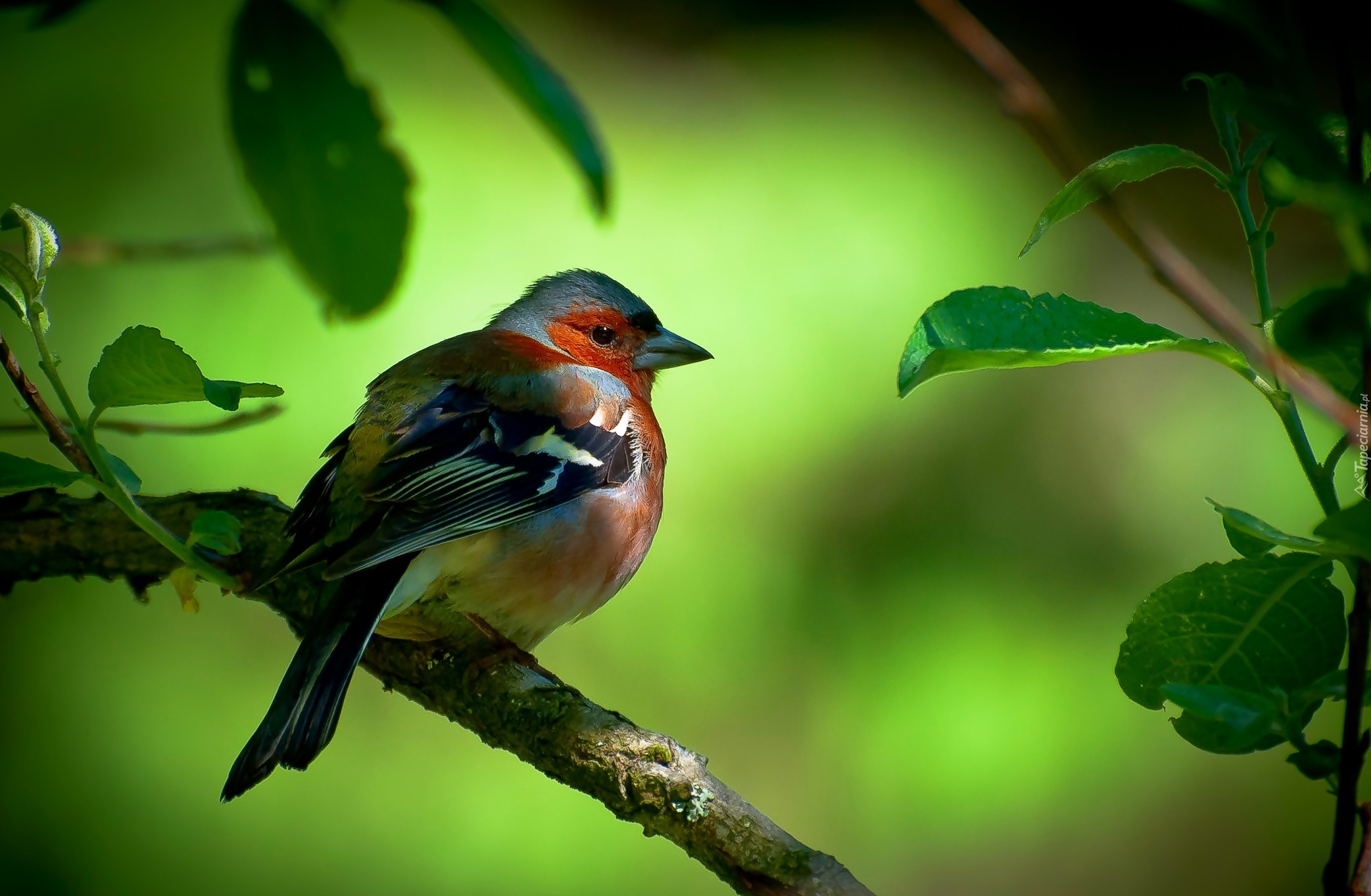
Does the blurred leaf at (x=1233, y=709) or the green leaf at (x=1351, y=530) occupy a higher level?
the green leaf at (x=1351, y=530)

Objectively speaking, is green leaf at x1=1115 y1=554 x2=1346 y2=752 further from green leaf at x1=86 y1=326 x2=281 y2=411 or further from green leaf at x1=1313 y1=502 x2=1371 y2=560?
green leaf at x1=86 y1=326 x2=281 y2=411

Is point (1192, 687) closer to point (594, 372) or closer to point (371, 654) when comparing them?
point (371, 654)

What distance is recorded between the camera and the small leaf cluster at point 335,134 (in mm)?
929

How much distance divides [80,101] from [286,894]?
2.73 meters

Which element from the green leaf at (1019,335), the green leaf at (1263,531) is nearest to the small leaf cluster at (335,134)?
the green leaf at (1019,335)

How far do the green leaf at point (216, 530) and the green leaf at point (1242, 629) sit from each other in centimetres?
128

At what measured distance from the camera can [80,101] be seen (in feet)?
13.3

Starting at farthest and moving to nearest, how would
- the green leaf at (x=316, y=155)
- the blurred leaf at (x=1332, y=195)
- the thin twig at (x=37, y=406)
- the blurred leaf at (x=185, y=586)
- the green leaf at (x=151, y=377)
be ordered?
the blurred leaf at (x=185, y=586)
the thin twig at (x=37, y=406)
the green leaf at (x=151, y=377)
the green leaf at (x=316, y=155)
the blurred leaf at (x=1332, y=195)

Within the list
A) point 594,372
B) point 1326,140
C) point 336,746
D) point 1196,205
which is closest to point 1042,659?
point 594,372

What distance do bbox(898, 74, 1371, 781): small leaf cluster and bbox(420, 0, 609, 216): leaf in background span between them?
301mm

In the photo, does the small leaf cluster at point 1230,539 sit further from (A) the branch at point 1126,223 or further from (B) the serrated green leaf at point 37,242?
(B) the serrated green leaf at point 37,242

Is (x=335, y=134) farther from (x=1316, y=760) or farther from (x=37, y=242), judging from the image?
(x=1316, y=760)

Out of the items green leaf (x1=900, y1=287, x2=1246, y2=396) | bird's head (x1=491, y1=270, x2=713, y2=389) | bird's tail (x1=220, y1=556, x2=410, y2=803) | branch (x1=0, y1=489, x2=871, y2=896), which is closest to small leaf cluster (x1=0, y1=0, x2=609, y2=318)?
green leaf (x1=900, y1=287, x2=1246, y2=396)

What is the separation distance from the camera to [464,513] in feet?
8.05
